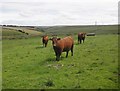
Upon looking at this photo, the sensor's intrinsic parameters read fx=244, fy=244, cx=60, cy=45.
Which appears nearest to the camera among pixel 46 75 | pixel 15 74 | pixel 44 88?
pixel 44 88

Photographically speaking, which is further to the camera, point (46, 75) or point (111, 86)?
point (46, 75)

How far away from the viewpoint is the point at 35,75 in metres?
15.2

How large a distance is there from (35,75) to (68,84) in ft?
10.4

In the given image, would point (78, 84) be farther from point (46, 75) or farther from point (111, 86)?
point (46, 75)

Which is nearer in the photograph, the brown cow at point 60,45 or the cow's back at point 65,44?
the brown cow at point 60,45

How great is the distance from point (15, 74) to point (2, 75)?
0.88 metres

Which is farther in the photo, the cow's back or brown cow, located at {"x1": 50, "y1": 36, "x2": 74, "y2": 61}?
the cow's back

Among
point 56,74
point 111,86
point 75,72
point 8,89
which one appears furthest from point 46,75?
point 111,86

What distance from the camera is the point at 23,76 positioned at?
49.6ft

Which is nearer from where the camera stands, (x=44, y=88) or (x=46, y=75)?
(x=44, y=88)

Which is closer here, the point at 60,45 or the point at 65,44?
the point at 60,45

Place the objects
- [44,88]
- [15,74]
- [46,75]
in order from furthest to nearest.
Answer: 1. [15,74]
2. [46,75]
3. [44,88]

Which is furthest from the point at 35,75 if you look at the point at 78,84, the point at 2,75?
the point at 78,84

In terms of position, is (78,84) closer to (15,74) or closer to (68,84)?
(68,84)
